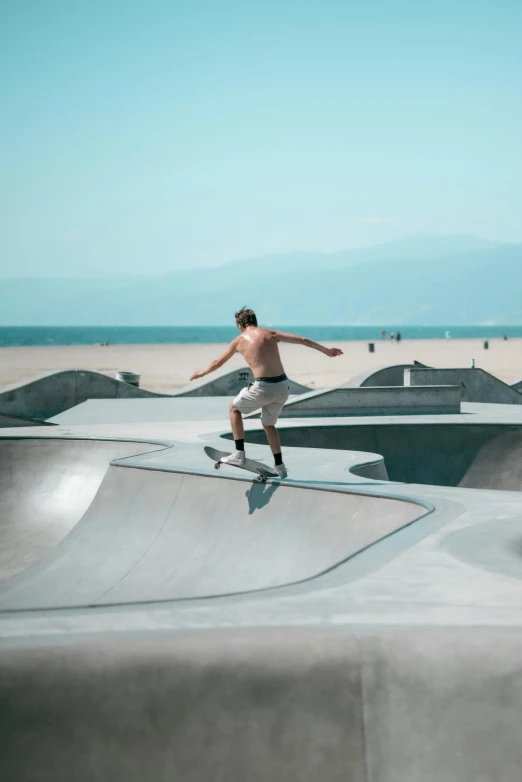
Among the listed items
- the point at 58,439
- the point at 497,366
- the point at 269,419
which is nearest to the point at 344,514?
the point at 269,419

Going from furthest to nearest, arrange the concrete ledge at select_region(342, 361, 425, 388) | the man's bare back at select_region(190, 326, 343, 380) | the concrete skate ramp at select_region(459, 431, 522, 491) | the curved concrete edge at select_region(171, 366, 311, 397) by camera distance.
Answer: the curved concrete edge at select_region(171, 366, 311, 397) < the concrete ledge at select_region(342, 361, 425, 388) < the concrete skate ramp at select_region(459, 431, 522, 491) < the man's bare back at select_region(190, 326, 343, 380)

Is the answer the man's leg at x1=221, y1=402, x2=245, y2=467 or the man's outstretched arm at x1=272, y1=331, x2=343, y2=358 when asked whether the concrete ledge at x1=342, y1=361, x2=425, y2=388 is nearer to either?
the man's leg at x1=221, y1=402, x2=245, y2=467

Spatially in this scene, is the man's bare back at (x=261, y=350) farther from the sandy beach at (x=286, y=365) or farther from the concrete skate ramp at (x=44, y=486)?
the sandy beach at (x=286, y=365)

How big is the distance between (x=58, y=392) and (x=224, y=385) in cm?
460

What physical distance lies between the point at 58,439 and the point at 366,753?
9.53 metres

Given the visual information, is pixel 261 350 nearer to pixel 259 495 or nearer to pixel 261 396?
pixel 261 396

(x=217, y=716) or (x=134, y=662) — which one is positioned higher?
(x=134, y=662)

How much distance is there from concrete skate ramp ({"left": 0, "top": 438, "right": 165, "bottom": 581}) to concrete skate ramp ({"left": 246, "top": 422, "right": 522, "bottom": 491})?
3.26m

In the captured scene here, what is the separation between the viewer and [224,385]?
24188 mm

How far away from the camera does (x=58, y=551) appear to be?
9562 millimetres

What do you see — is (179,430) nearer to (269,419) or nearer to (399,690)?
(269,419)

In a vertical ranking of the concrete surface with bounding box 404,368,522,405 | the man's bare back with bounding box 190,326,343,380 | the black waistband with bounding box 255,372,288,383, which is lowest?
the concrete surface with bounding box 404,368,522,405

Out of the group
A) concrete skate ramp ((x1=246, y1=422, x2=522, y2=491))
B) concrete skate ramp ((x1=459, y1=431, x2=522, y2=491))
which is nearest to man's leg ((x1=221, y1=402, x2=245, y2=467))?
concrete skate ramp ((x1=246, y1=422, x2=522, y2=491))

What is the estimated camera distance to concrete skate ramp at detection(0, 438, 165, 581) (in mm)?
10938
